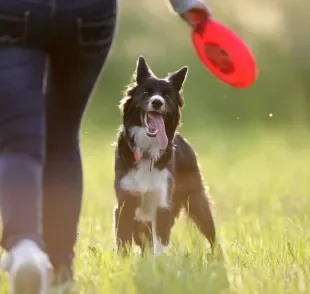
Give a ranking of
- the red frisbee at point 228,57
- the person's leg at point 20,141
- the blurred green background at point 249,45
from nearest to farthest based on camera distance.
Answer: the person's leg at point 20,141, the red frisbee at point 228,57, the blurred green background at point 249,45

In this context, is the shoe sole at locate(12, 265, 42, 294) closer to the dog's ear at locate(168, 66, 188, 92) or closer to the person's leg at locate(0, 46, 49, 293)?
the person's leg at locate(0, 46, 49, 293)

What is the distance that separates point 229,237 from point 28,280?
3142mm

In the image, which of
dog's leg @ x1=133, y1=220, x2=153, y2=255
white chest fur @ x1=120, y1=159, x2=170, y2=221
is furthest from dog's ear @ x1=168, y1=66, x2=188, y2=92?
dog's leg @ x1=133, y1=220, x2=153, y2=255

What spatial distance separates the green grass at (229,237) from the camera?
12.1 ft

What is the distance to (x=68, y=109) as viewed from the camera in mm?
3566

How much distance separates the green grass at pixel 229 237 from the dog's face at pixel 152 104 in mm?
674

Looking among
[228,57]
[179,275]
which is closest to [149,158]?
[228,57]

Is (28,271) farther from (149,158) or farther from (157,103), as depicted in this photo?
(149,158)

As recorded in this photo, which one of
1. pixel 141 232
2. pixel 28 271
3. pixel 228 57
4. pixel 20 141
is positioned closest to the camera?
pixel 28 271

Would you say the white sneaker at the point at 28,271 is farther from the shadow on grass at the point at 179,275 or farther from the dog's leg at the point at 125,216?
the dog's leg at the point at 125,216

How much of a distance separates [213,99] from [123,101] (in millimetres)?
10345

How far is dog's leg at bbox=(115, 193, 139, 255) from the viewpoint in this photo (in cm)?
558

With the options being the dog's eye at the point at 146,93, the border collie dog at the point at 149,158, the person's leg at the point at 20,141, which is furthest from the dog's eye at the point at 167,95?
the person's leg at the point at 20,141

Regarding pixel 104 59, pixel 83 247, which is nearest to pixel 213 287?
pixel 104 59
